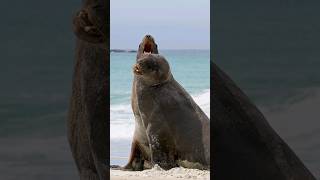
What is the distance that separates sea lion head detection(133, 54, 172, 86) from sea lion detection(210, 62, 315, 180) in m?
1.74

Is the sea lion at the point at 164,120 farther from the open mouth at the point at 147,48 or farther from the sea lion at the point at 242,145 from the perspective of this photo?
the sea lion at the point at 242,145

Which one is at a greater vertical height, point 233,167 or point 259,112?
point 259,112

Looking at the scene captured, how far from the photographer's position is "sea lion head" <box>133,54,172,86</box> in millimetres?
8242

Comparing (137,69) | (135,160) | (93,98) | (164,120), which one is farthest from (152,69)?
(93,98)

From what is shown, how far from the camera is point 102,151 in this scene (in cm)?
688

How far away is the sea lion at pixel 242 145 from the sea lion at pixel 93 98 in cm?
Result: 112

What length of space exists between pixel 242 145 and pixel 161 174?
Answer: 1815 mm

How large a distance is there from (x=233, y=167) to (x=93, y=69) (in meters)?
1.72

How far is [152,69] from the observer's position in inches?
330

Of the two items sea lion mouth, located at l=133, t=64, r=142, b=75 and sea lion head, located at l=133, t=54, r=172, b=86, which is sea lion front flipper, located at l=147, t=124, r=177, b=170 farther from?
sea lion mouth, located at l=133, t=64, r=142, b=75

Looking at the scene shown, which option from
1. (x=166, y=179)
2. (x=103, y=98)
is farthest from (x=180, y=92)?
(x=103, y=98)

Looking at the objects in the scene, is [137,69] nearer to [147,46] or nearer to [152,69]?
[152,69]

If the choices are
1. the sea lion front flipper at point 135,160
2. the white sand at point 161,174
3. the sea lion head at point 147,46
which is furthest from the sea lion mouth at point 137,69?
the white sand at point 161,174

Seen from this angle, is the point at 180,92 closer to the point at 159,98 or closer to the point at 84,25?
the point at 159,98
